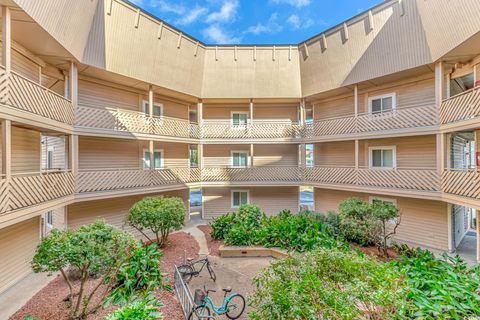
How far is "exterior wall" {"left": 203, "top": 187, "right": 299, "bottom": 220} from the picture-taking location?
18.0 metres

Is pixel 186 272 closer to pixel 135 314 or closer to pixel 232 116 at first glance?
pixel 135 314

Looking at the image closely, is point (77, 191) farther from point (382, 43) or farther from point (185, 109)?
point (382, 43)

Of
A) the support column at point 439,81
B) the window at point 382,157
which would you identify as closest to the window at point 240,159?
the window at point 382,157

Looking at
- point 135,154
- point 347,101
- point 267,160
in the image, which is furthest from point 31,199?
point 347,101

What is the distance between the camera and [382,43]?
12680 millimetres

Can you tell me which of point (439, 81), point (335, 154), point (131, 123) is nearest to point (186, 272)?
point (131, 123)

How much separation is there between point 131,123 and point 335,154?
1343 centimetres

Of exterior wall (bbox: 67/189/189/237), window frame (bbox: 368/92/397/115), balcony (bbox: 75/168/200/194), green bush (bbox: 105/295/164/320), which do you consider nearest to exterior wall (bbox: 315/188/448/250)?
window frame (bbox: 368/92/397/115)

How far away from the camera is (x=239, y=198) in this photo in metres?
18.5

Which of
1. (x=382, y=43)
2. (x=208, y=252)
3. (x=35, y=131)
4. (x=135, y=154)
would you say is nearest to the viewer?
(x=35, y=131)

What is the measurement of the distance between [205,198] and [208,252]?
6.96 m

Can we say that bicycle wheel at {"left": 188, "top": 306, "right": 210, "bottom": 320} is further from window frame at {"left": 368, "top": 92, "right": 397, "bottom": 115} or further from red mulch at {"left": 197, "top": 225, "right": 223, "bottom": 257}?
window frame at {"left": 368, "top": 92, "right": 397, "bottom": 115}

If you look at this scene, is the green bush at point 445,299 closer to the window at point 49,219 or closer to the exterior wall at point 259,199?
the exterior wall at point 259,199

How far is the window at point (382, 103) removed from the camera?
1373 cm
